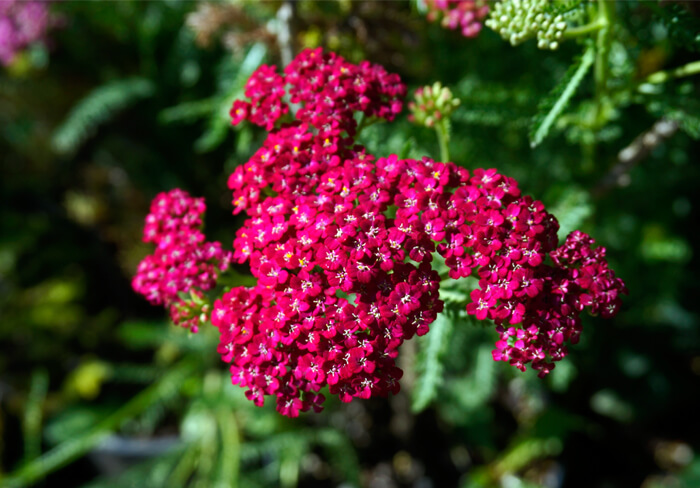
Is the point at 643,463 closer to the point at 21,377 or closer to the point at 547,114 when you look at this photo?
the point at 547,114

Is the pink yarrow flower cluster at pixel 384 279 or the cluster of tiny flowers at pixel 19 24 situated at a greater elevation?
the cluster of tiny flowers at pixel 19 24

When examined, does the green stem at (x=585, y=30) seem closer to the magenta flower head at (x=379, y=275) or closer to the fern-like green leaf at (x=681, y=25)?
the fern-like green leaf at (x=681, y=25)

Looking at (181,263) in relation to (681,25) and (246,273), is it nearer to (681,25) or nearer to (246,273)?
(681,25)

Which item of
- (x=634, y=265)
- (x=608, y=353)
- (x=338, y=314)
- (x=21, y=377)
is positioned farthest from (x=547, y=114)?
(x=21, y=377)

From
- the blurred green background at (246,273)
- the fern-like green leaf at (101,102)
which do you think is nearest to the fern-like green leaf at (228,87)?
the blurred green background at (246,273)

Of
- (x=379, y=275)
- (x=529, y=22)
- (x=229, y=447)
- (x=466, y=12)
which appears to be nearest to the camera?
(x=379, y=275)

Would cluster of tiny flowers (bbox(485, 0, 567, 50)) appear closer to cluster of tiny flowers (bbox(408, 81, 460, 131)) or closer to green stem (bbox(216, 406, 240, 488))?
cluster of tiny flowers (bbox(408, 81, 460, 131))

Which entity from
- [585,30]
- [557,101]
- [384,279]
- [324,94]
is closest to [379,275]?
[384,279]
